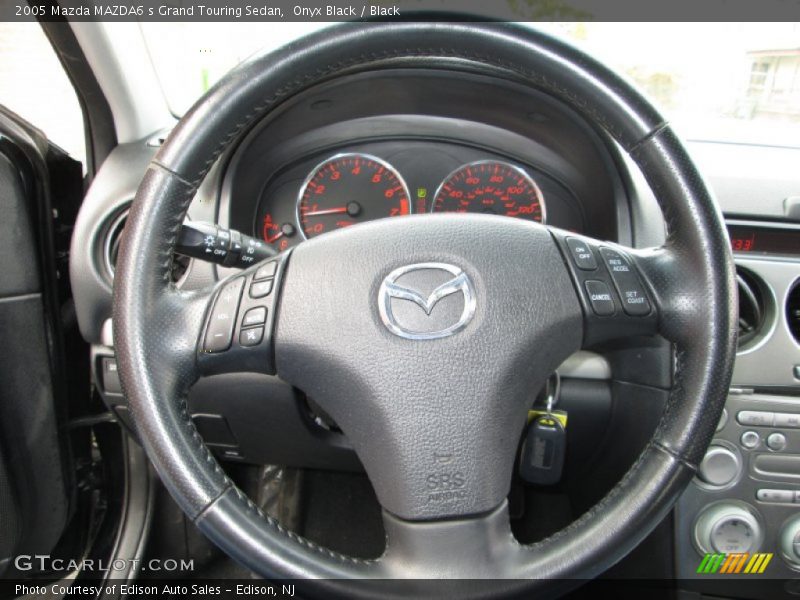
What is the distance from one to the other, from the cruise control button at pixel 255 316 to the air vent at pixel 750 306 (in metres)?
0.92

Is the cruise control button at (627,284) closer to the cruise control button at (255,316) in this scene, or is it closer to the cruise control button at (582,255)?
the cruise control button at (582,255)

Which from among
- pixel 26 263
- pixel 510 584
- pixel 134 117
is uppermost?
pixel 134 117

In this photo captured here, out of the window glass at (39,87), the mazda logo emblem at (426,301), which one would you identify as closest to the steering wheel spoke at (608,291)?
the mazda logo emblem at (426,301)

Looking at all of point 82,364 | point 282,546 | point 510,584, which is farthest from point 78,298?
point 510,584

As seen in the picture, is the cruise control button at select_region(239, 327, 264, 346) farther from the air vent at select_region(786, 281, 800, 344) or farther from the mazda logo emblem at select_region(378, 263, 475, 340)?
the air vent at select_region(786, 281, 800, 344)

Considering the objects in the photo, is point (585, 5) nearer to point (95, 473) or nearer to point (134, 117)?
point (134, 117)

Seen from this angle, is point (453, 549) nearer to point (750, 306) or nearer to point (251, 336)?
point (251, 336)

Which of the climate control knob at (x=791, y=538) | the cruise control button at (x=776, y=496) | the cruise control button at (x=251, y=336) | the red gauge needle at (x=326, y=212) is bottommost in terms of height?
the climate control knob at (x=791, y=538)

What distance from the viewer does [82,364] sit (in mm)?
1473

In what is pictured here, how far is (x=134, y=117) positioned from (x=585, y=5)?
0.99 metres

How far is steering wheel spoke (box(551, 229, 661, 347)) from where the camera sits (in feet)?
2.59

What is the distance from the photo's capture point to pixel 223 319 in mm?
778

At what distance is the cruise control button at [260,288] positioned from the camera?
790 mm

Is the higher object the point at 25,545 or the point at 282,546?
the point at 282,546
